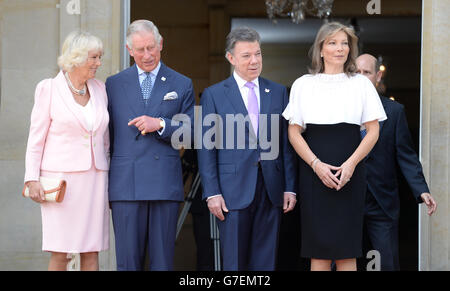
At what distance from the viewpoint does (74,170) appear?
383cm

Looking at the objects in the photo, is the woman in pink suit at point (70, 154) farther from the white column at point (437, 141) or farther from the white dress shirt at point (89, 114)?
the white column at point (437, 141)

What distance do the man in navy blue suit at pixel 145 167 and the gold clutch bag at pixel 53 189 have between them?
0.31 m

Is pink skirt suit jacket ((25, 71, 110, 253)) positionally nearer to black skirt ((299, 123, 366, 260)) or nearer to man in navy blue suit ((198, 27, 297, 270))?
man in navy blue suit ((198, 27, 297, 270))

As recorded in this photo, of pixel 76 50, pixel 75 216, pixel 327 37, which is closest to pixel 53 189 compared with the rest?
pixel 75 216

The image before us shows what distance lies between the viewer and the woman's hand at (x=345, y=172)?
12.2ft

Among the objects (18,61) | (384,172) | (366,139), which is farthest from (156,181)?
(18,61)

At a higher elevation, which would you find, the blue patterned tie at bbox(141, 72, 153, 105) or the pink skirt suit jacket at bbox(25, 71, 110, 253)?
the blue patterned tie at bbox(141, 72, 153, 105)

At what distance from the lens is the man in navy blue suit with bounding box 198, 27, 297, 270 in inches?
155

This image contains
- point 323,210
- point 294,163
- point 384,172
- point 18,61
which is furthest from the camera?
point 18,61

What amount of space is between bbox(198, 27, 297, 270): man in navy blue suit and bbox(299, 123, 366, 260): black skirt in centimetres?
21

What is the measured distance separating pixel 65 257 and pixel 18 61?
1.92 m

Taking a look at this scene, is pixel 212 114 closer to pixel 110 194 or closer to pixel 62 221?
pixel 110 194

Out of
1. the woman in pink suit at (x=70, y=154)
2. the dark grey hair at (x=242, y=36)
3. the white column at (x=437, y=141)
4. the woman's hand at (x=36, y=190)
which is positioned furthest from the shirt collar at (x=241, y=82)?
the white column at (x=437, y=141)

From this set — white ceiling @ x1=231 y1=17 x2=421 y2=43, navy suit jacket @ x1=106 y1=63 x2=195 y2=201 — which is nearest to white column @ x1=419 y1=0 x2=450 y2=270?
navy suit jacket @ x1=106 y1=63 x2=195 y2=201
